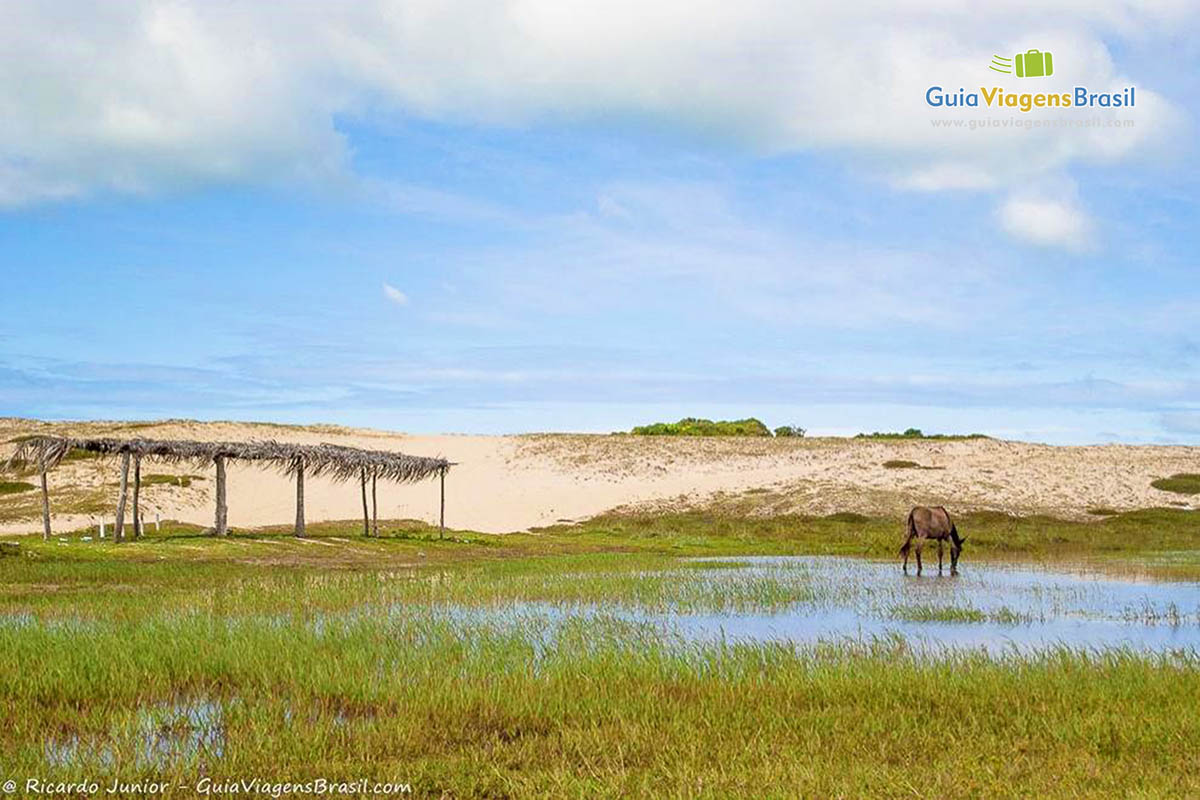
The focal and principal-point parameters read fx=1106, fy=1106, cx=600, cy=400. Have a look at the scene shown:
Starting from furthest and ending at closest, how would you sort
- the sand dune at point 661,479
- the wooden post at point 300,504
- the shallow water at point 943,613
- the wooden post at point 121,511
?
the sand dune at point 661,479
the wooden post at point 300,504
the wooden post at point 121,511
the shallow water at point 943,613

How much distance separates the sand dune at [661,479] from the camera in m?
58.3

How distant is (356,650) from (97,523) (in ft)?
135

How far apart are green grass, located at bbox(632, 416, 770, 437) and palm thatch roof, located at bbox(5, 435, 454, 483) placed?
50.6m

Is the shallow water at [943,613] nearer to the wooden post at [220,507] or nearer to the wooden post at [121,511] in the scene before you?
the wooden post at [220,507]

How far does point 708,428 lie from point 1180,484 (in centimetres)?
4435

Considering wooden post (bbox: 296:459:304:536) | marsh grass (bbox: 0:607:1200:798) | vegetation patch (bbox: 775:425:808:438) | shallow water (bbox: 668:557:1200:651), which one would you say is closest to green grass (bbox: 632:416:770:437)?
vegetation patch (bbox: 775:425:808:438)

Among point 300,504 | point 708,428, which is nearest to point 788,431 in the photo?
point 708,428

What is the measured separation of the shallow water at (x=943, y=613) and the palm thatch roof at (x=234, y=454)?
19.5 m

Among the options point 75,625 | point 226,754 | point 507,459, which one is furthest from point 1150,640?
point 507,459

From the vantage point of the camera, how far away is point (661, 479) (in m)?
71.5

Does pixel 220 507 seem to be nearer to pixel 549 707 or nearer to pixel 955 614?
pixel 955 614

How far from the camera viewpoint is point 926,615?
21.2 meters

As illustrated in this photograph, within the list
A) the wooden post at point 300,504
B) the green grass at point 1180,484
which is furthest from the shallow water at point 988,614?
the green grass at point 1180,484

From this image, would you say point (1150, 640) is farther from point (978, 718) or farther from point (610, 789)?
point (610, 789)
